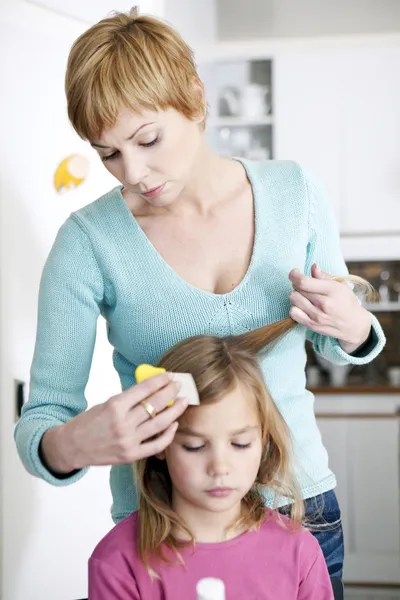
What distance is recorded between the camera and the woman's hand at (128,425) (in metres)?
1.04

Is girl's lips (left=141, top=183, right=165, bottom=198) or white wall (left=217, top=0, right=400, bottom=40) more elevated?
white wall (left=217, top=0, right=400, bottom=40)

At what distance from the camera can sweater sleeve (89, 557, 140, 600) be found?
3.96ft

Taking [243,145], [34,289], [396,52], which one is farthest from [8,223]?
[396,52]

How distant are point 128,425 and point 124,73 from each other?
0.45 m

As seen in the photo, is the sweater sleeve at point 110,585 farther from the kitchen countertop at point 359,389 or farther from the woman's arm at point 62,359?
the kitchen countertop at point 359,389

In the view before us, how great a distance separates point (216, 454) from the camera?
1198 mm

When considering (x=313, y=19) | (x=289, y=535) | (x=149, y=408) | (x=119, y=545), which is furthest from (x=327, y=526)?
(x=313, y=19)

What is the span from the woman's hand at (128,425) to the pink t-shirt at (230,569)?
22 cm

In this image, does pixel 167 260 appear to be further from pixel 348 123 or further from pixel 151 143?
pixel 348 123

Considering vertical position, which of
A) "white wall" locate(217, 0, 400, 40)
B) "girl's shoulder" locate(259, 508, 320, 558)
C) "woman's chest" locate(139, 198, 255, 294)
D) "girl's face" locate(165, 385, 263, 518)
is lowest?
"girl's shoulder" locate(259, 508, 320, 558)

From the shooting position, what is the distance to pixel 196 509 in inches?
49.9

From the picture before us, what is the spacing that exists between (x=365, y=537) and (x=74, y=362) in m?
2.94

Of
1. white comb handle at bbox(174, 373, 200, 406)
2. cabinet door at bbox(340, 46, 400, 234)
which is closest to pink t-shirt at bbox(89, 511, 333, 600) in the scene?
white comb handle at bbox(174, 373, 200, 406)

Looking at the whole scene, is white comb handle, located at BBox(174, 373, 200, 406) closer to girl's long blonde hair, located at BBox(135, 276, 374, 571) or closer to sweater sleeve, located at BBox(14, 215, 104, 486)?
girl's long blonde hair, located at BBox(135, 276, 374, 571)
